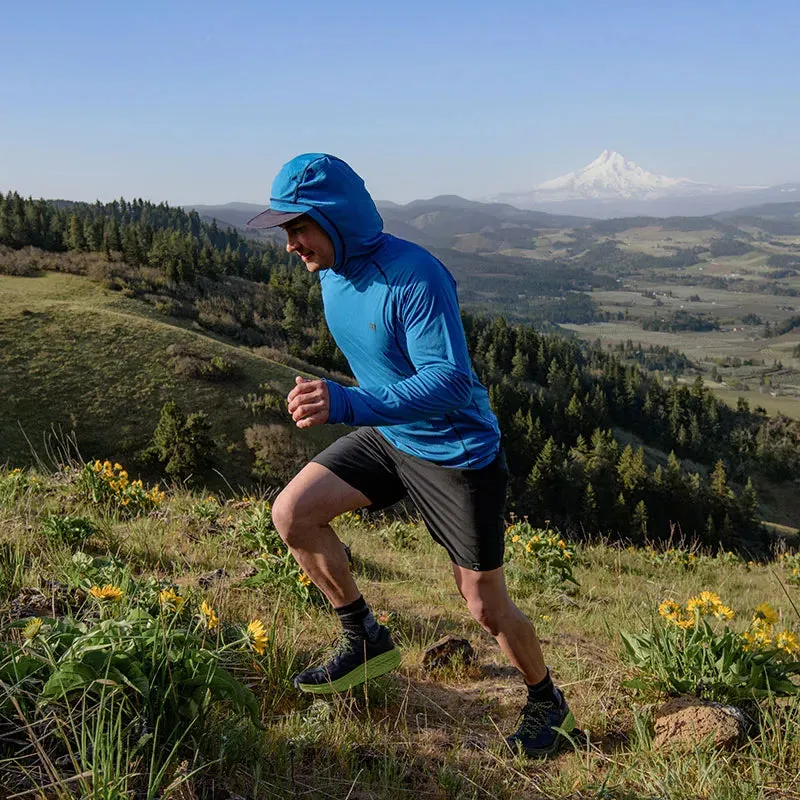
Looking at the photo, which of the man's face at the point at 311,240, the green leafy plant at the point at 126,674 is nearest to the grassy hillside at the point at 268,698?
the green leafy plant at the point at 126,674

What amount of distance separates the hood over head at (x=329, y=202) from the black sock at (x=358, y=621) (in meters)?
1.52

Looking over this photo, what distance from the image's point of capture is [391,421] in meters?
2.44

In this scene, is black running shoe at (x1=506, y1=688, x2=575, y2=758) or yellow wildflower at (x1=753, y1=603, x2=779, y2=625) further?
yellow wildflower at (x1=753, y1=603, x2=779, y2=625)

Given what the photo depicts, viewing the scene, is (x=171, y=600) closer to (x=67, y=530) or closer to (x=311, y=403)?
(x=311, y=403)

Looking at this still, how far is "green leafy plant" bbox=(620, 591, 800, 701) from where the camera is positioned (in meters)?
Result: 2.79

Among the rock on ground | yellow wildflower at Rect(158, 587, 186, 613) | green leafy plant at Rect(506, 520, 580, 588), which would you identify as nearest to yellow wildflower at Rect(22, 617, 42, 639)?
yellow wildflower at Rect(158, 587, 186, 613)

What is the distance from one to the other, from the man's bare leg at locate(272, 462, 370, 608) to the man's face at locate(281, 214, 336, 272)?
2.96 feet

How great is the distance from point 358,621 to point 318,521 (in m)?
0.50

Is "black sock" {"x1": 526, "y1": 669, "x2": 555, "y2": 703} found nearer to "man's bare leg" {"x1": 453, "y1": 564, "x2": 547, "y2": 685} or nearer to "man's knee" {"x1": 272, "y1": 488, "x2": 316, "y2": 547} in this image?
"man's bare leg" {"x1": 453, "y1": 564, "x2": 547, "y2": 685}

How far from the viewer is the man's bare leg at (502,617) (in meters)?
2.73

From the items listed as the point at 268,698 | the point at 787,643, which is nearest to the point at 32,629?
the point at 268,698

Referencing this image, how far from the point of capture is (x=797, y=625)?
15.3 ft

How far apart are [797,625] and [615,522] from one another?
56245mm

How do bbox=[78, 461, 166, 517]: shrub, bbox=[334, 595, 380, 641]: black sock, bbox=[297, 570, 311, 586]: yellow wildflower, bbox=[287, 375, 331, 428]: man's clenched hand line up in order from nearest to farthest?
bbox=[287, 375, 331, 428]: man's clenched hand, bbox=[334, 595, 380, 641]: black sock, bbox=[297, 570, 311, 586]: yellow wildflower, bbox=[78, 461, 166, 517]: shrub
